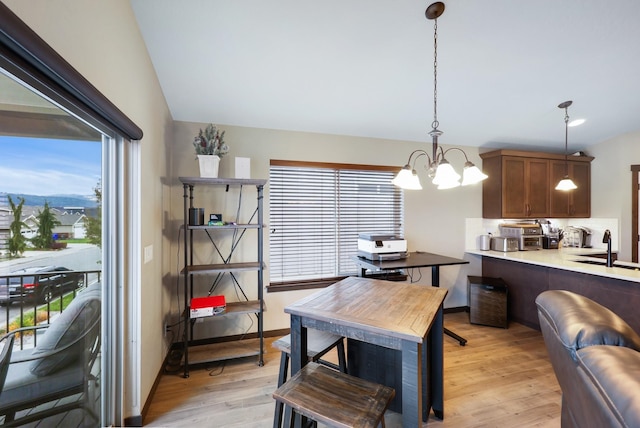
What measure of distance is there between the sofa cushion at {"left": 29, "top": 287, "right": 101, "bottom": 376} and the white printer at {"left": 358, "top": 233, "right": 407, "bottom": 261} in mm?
2275

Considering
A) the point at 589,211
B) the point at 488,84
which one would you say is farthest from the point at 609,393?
the point at 589,211

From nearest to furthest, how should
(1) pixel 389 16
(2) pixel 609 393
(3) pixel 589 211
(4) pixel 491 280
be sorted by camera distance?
(2) pixel 609 393 < (1) pixel 389 16 < (4) pixel 491 280 < (3) pixel 589 211

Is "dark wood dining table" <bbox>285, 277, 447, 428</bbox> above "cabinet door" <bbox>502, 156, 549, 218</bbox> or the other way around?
the other way around

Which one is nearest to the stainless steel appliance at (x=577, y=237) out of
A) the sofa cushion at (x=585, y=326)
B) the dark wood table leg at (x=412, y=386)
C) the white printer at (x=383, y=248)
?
the white printer at (x=383, y=248)

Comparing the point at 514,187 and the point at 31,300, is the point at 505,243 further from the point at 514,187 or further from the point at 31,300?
the point at 31,300

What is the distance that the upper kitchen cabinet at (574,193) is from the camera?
389 centimetres

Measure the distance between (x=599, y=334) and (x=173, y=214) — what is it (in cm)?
301

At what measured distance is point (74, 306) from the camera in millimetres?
1290

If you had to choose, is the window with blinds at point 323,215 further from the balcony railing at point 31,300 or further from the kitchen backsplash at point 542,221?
the balcony railing at point 31,300

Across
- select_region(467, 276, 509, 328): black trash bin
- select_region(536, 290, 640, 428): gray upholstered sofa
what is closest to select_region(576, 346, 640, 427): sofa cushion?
select_region(536, 290, 640, 428): gray upholstered sofa

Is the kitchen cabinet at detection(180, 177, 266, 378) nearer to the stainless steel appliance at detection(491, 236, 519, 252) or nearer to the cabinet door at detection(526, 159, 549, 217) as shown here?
the stainless steel appliance at detection(491, 236, 519, 252)

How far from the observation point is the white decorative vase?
242 centimetres

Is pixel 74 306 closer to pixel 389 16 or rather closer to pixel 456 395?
pixel 389 16

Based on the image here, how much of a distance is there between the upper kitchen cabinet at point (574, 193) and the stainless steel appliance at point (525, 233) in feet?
1.33
